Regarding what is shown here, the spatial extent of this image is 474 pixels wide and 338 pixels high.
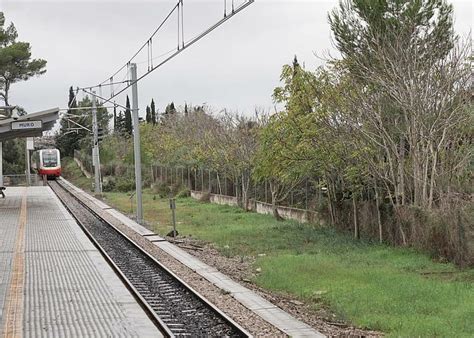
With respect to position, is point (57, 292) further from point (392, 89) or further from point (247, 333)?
point (392, 89)

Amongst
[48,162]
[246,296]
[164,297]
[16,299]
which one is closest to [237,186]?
[164,297]

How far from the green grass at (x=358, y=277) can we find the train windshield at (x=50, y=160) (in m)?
47.5

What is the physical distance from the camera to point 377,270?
1521 centimetres

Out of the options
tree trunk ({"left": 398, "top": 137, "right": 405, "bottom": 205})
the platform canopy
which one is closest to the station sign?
the platform canopy

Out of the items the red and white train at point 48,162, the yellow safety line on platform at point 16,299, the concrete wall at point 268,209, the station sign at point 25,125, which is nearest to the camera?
the yellow safety line on platform at point 16,299

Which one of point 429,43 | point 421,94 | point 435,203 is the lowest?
point 435,203

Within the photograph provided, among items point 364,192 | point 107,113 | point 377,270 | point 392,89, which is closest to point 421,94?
point 392,89

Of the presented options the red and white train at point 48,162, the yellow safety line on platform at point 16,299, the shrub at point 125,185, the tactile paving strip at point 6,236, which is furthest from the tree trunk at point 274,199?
the red and white train at point 48,162

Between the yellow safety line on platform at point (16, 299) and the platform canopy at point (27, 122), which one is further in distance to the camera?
the platform canopy at point (27, 122)

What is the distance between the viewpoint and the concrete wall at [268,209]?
27.0 meters

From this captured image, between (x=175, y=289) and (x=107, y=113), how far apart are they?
95.5 m

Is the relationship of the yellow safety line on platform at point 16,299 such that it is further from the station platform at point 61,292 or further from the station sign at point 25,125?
the station sign at point 25,125

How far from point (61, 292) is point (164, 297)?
6.95 ft

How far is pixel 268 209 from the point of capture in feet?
107
